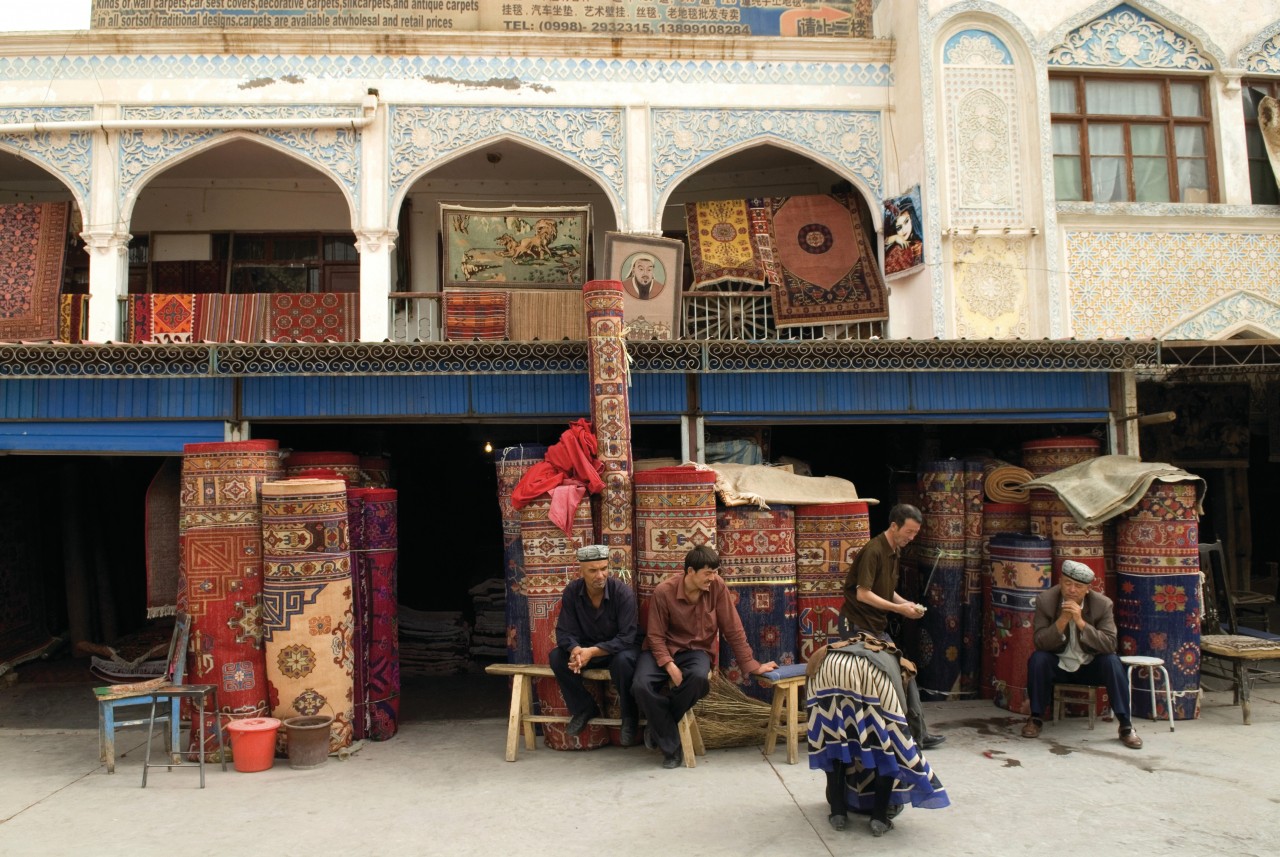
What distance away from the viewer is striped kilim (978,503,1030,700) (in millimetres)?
7316

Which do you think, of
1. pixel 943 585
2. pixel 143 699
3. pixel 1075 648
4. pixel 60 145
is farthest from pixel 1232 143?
pixel 60 145

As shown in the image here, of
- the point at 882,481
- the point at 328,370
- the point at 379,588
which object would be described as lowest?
the point at 379,588

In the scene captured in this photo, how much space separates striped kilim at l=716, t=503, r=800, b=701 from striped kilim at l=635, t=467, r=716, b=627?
289 millimetres

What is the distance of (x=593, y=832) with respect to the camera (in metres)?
4.60

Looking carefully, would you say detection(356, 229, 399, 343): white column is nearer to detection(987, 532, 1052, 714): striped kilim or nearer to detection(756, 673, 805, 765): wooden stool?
detection(756, 673, 805, 765): wooden stool

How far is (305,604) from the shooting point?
19.5ft

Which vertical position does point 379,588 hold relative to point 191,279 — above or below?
below

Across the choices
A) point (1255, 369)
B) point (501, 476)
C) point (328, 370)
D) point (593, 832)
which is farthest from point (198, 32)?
point (1255, 369)

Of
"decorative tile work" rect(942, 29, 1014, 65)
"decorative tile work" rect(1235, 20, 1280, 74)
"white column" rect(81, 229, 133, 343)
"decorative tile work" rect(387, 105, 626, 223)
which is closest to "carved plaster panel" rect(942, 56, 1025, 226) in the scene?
"decorative tile work" rect(942, 29, 1014, 65)

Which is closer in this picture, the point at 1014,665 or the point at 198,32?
the point at 1014,665

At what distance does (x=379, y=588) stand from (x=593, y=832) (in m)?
2.69

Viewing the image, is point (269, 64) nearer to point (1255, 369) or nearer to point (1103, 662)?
point (1103, 662)

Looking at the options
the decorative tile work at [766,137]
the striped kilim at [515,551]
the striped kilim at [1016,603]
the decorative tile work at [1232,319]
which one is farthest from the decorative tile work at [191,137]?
the decorative tile work at [1232,319]

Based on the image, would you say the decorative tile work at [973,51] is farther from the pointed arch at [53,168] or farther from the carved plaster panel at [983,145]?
the pointed arch at [53,168]
